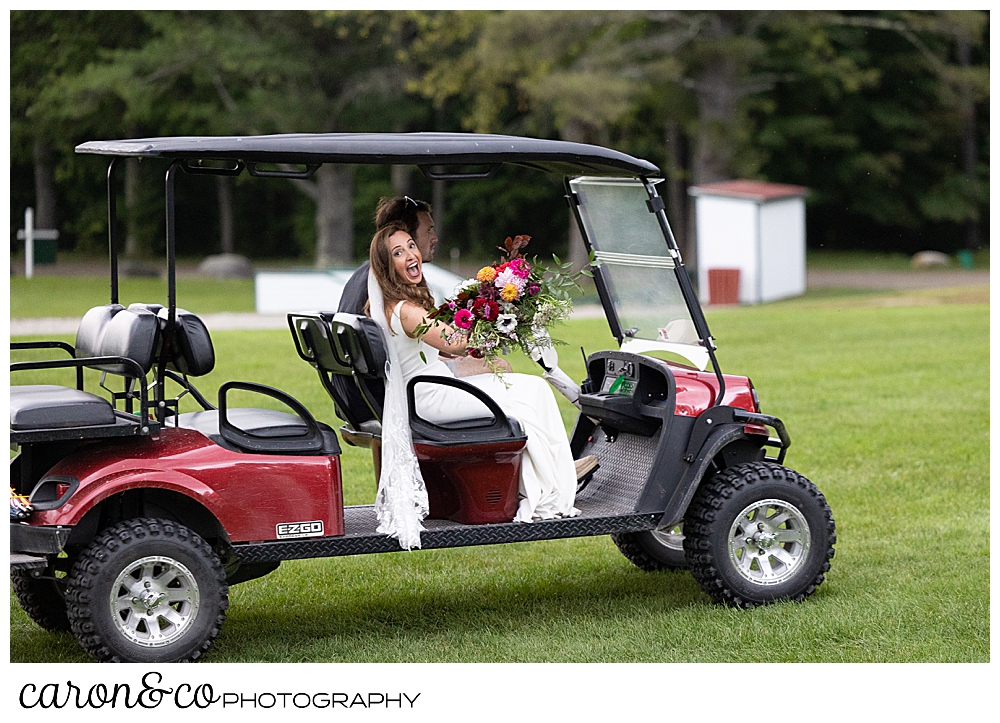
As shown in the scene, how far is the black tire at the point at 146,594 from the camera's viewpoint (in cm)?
405

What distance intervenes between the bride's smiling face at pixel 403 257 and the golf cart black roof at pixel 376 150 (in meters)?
0.28

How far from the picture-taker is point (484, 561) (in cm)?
582

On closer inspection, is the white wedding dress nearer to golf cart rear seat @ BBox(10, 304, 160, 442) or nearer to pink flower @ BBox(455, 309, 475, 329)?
pink flower @ BBox(455, 309, 475, 329)

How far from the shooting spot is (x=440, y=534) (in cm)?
450

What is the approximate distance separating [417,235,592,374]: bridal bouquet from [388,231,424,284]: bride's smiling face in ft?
0.53

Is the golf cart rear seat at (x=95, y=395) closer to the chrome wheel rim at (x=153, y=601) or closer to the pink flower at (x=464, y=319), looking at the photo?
the chrome wheel rim at (x=153, y=601)

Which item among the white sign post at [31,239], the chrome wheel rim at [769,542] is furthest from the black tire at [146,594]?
the white sign post at [31,239]

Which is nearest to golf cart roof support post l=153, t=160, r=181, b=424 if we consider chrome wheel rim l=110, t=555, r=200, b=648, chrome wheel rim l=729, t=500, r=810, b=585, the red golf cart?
the red golf cart

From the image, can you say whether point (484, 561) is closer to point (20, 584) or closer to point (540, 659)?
point (540, 659)

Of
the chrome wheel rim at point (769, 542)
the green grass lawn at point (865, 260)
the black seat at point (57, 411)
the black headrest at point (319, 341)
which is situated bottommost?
the green grass lawn at point (865, 260)

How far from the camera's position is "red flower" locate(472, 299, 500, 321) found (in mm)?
4512

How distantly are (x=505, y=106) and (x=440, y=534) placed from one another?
2762 cm

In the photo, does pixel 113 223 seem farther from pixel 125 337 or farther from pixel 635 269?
pixel 635 269

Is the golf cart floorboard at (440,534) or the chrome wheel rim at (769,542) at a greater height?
the golf cart floorboard at (440,534)
